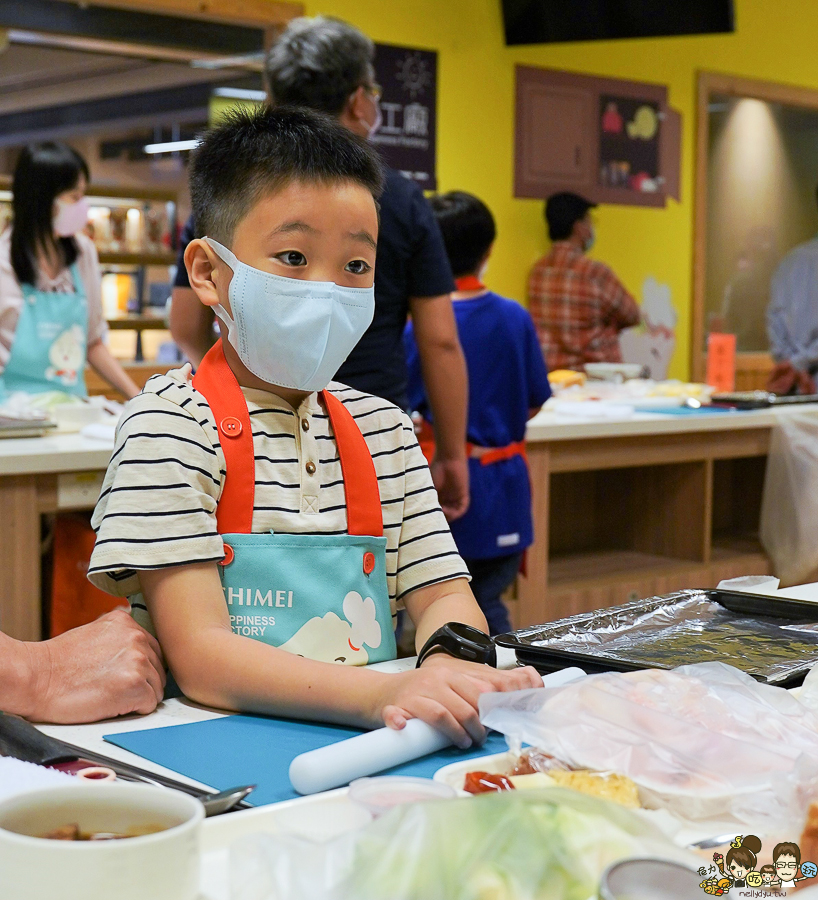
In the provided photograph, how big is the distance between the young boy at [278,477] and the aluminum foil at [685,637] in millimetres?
116

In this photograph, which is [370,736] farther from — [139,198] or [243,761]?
[139,198]

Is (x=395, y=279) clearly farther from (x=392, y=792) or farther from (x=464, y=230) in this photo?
(x=392, y=792)

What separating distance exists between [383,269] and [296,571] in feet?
4.43

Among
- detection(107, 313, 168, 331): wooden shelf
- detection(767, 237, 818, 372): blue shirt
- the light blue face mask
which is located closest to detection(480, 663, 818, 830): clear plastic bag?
the light blue face mask

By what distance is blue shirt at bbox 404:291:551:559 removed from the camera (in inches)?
115

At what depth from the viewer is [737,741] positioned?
2.62 ft

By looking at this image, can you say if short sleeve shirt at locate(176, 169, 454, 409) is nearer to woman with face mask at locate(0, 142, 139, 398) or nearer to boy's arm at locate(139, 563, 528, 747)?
woman with face mask at locate(0, 142, 139, 398)

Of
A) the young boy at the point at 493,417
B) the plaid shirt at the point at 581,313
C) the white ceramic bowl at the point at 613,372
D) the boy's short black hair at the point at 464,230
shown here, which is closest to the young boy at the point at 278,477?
the young boy at the point at 493,417

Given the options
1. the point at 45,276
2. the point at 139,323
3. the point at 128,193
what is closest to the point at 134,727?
the point at 45,276

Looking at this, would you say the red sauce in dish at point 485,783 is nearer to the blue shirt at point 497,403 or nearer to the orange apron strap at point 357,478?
the orange apron strap at point 357,478

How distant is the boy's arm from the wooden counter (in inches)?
89.6

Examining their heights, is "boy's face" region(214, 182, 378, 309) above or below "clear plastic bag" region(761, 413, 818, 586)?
above

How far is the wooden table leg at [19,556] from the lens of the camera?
2.38 metres

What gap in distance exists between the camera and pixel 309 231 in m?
1.18
